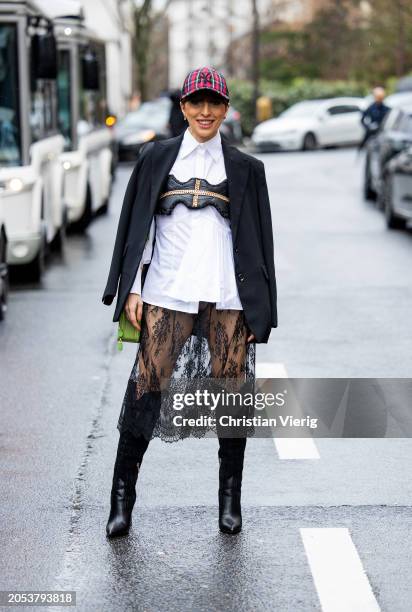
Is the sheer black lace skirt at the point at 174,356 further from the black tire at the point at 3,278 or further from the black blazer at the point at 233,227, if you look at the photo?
the black tire at the point at 3,278

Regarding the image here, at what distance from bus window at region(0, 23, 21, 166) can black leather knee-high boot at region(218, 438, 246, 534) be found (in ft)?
23.6

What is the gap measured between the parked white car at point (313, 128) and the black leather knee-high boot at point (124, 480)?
3175cm

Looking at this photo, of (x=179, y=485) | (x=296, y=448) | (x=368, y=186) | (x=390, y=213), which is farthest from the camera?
(x=368, y=186)

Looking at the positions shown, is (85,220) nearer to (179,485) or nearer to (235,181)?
(179,485)

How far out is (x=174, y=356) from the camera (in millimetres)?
5148

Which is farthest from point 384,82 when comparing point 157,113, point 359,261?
point 359,261

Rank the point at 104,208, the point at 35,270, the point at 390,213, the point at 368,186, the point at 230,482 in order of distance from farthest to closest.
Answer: the point at 368,186
the point at 104,208
the point at 390,213
the point at 35,270
the point at 230,482

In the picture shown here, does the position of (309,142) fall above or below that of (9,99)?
below

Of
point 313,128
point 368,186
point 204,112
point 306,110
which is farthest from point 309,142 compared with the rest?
point 204,112

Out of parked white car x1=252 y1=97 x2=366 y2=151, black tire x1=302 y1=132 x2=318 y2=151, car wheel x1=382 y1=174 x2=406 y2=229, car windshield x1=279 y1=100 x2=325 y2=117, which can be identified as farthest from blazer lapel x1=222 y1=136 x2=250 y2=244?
car windshield x1=279 y1=100 x2=325 y2=117

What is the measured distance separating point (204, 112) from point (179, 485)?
182cm

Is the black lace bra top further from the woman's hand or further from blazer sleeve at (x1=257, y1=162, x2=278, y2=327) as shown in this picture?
the woman's hand

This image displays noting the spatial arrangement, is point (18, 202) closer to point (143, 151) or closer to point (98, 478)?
point (98, 478)

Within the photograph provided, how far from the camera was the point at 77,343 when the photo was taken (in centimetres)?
973
